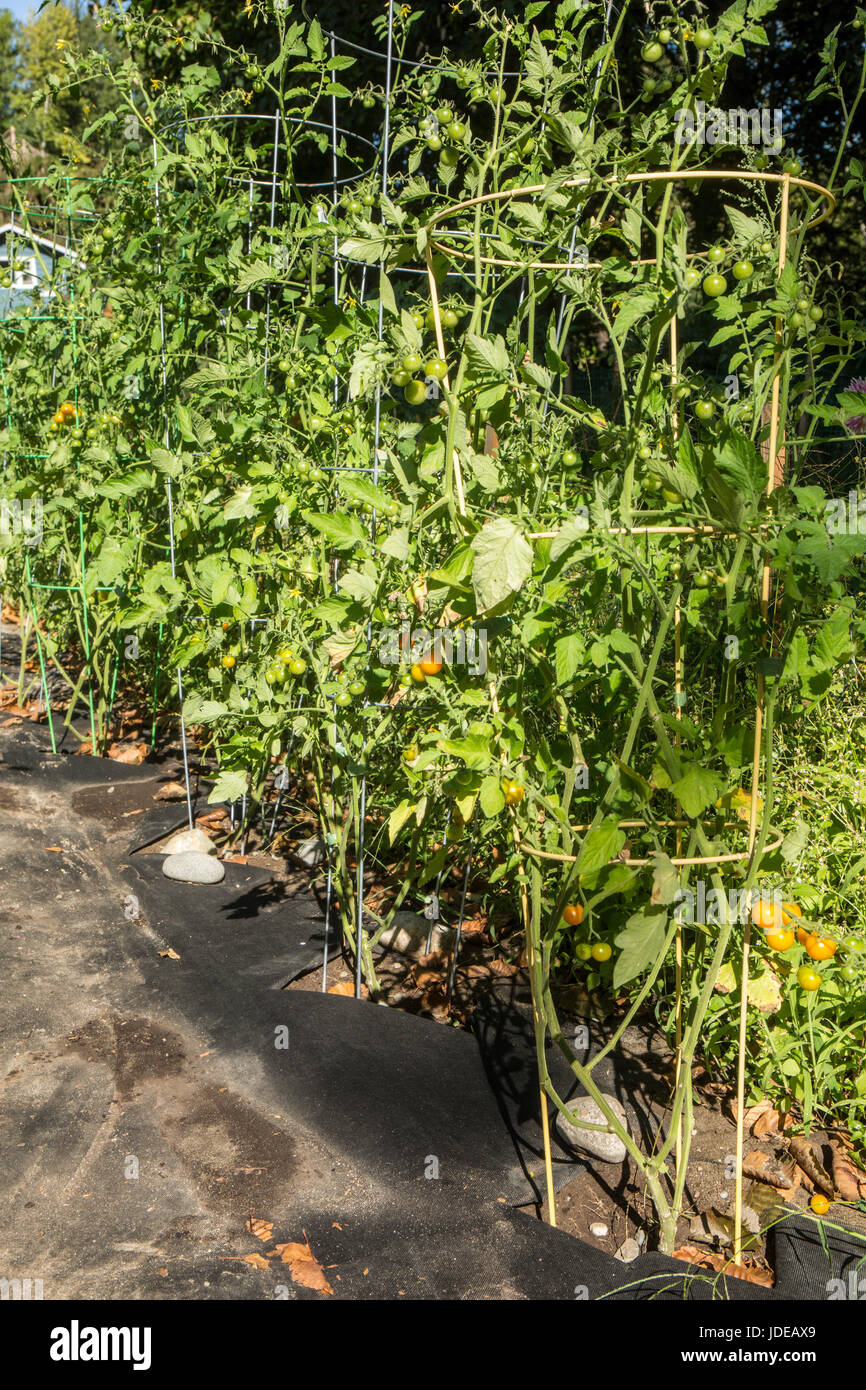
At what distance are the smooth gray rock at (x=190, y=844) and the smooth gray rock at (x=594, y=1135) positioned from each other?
1.58 m

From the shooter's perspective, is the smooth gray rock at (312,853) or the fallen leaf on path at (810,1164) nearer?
the fallen leaf on path at (810,1164)

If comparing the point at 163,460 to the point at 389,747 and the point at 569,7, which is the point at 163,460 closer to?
the point at 389,747

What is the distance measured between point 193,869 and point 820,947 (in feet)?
6.26

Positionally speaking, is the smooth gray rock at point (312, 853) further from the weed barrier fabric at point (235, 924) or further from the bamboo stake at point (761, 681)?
the bamboo stake at point (761, 681)

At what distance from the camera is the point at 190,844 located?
334 centimetres

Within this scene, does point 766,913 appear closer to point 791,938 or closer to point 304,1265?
point 791,938

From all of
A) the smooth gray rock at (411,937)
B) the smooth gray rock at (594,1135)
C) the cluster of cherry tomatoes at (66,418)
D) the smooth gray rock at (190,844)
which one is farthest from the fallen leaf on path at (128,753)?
the smooth gray rock at (594,1135)

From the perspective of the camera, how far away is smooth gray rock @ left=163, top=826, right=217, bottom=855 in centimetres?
333

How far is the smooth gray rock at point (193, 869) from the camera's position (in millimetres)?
3129

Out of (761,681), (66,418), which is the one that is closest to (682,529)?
(761,681)

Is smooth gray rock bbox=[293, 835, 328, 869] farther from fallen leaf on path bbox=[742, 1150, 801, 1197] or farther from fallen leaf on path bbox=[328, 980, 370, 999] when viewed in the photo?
fallen leaf on path bbox=[742, 1150, 801, 1197]

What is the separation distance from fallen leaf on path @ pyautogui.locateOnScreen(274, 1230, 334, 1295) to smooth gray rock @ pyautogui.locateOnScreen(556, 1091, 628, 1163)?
551mm

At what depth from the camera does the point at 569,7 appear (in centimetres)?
208

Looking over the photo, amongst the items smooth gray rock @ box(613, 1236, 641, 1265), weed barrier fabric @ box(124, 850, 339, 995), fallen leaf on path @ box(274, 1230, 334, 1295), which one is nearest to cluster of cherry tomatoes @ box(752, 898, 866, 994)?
smooth gray rock @ box(613, 1236, 641, 1265)
